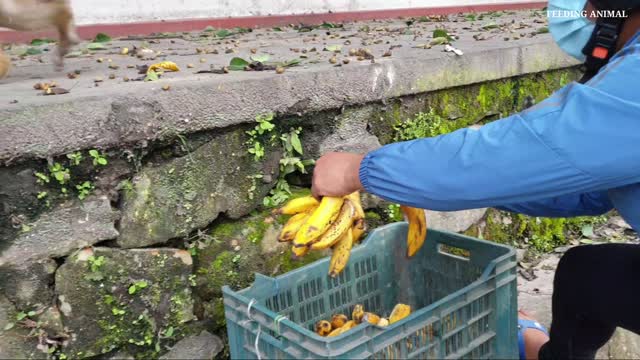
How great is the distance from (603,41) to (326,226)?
94cm

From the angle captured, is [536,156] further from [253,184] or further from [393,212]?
[393,212]

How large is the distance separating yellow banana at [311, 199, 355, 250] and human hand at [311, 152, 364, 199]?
0.33 ft

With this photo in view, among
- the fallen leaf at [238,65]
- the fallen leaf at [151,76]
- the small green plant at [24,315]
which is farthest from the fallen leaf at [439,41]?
the small green plant at [24,315]

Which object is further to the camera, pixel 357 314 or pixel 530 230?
pixel 530 230

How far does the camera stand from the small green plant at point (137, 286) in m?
2.34

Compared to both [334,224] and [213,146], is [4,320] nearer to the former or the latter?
[213,146]

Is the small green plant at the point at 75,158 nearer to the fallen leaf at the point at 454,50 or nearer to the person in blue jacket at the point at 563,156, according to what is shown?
the person in blue jacket at the point at 563,156

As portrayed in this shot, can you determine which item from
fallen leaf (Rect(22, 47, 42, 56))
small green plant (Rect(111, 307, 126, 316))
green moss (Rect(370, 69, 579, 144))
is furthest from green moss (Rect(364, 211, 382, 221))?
fallen leaf (Rect(22, 47, 42, 56))

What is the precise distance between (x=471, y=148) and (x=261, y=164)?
1.17m

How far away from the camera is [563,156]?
159 cm

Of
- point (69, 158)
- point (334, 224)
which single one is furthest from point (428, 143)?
point (69, 158)

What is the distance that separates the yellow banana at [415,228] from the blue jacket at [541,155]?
0.56m

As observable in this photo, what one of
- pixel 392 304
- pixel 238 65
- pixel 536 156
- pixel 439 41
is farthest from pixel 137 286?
pixel 439 41

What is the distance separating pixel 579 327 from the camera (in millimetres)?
2371
